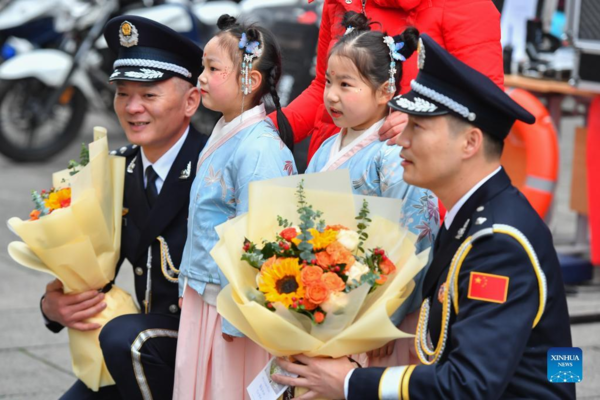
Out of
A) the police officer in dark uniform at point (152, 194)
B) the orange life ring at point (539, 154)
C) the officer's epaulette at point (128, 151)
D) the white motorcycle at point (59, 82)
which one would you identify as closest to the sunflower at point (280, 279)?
the police officer in dark uniform at point (152, 194)

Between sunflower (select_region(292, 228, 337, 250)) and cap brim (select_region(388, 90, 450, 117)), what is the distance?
36cm

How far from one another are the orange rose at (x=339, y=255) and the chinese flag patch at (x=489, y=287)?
322 millimetres

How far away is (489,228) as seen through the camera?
2.38 m

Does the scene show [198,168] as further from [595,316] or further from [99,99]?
[99,99]

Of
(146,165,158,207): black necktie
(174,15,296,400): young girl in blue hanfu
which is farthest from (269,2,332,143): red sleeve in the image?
(146,165,158,207): black necktie

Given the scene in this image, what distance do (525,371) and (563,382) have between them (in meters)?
0.11

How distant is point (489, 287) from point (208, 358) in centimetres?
118

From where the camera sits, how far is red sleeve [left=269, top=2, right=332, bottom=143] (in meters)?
3.45

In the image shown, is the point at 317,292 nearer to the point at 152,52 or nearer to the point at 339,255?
the point at 339,255

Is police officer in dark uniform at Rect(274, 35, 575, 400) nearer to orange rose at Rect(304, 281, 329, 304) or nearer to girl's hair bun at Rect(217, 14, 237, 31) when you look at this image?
orange rose at Rect(304, 281, 329, 304)

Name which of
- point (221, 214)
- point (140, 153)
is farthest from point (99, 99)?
point (221, 214)

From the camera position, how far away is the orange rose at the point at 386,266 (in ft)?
8.35

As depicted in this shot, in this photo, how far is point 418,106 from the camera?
246cm

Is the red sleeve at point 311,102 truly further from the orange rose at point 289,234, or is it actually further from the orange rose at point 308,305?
the orange rose at point 308,305
